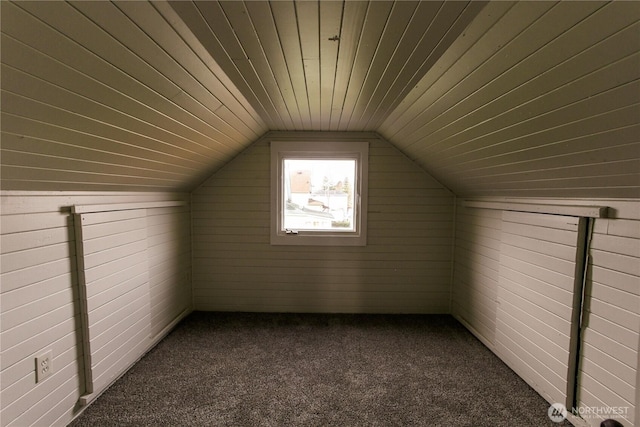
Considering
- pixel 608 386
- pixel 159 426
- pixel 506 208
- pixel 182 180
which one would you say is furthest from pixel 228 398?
pixel 506 208

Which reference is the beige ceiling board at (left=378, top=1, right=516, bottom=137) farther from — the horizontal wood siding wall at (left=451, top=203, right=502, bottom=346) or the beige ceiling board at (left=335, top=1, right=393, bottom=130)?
the horizontal wood siding wall at (left=451, top=203, right=502, bottom=346)

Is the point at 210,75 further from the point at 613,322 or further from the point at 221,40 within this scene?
the point at 613,322

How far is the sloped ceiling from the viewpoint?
2.54 ft

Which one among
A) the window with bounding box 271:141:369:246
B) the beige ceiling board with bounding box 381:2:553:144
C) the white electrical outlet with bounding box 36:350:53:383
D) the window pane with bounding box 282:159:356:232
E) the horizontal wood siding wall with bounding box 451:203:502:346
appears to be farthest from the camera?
the window pane with bounding box 282:159:356:232

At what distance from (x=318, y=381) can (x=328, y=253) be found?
1.23m

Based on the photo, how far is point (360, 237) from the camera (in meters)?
2.80

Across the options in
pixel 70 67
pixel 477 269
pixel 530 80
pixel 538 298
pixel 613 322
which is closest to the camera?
pixel 70 67

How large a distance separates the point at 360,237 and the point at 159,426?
6.69 feet

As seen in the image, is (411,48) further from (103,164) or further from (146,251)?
(146,251)

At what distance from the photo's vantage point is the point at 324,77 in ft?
4.60

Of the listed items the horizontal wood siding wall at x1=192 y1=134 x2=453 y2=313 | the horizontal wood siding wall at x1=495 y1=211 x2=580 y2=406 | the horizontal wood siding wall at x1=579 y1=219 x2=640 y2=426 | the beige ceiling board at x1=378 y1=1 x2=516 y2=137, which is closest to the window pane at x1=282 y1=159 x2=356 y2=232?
the horizontal wood siding wall at x1=192 y1=134 x2=453 y2=313

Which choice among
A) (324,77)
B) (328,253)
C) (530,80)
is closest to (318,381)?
(328,253)

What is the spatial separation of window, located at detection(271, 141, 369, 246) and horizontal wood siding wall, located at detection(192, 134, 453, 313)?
0.10 metres

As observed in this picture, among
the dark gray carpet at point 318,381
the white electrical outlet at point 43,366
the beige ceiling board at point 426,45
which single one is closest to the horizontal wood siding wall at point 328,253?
the dark gray carpet at point 318,381
